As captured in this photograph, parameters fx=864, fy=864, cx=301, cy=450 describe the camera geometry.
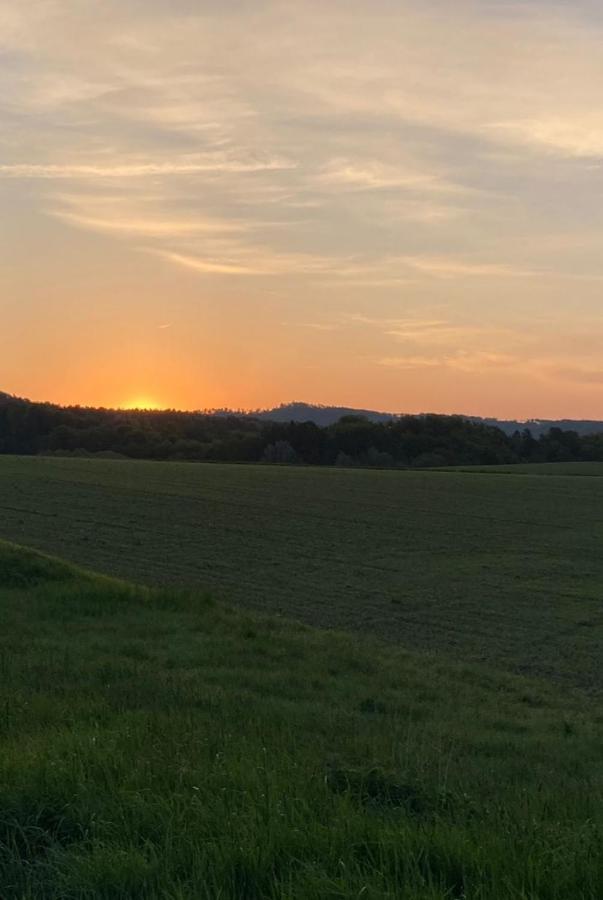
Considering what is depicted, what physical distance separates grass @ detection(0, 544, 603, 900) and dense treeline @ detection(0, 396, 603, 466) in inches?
4134

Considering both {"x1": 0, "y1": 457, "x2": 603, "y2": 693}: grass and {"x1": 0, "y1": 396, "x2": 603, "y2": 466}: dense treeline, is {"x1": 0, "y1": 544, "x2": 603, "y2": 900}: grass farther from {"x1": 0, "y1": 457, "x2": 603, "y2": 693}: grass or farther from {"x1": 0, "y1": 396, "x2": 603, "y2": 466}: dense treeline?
{"x1": 0, "y1": 396, "x2": 603, "y2": 466}: dense treeline

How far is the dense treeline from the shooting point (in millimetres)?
119688

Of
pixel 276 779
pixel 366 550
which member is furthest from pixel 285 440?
pixel 276 779

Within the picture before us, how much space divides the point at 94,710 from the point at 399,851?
169 inches

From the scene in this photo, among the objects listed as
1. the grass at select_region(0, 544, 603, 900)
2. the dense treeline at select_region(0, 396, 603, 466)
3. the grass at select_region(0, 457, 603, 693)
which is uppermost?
the dense treeline at select_region(0, 396, 603, 466)

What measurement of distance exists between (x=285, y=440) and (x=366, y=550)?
287ft

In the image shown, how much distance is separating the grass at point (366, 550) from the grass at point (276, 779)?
649 cm

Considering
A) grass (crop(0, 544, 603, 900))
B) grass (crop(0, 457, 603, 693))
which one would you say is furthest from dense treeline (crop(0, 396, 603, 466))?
grass (crop(0, 544, 603, 900))

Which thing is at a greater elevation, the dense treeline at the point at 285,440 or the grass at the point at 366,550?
the dense treeline at the point at 285,440

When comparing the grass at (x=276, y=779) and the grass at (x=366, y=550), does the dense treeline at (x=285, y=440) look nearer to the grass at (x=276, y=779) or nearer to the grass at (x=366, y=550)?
the grass at (x=366, y=550)

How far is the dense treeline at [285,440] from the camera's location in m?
120

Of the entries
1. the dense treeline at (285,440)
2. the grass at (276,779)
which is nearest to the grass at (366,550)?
the grass at (276,779)

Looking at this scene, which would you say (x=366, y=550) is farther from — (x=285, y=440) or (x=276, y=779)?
(x=285, y=440)

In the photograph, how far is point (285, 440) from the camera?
121938mm
